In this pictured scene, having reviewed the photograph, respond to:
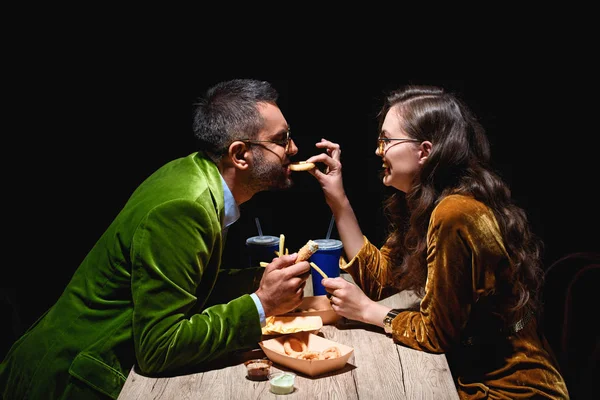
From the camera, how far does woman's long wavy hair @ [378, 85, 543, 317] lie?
2.24 metres

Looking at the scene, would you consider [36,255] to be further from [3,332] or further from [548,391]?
[548,391]

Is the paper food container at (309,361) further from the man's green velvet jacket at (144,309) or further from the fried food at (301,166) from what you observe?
the fried food at (301,166)

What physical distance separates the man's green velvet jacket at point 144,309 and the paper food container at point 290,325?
4.7 inches

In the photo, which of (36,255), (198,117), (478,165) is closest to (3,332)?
(36,255)

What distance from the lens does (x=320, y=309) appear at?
7.82 feet

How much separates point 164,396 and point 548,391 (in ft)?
4.38

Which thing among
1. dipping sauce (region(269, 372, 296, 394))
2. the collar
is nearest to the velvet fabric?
dipping sauce (region(269, 372, 296, 394))

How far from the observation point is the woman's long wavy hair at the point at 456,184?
88.1 inches

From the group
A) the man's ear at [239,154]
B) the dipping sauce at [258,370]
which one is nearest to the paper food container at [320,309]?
the dipping sauce at [258,370]

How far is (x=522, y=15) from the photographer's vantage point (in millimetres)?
3342

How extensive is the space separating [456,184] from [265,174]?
772 mm

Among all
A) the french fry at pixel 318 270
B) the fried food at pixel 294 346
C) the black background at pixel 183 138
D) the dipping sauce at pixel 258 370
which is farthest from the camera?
the black background at pixel 183 138

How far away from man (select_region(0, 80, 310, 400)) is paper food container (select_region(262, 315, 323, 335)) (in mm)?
81

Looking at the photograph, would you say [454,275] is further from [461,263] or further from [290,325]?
[290,325]
